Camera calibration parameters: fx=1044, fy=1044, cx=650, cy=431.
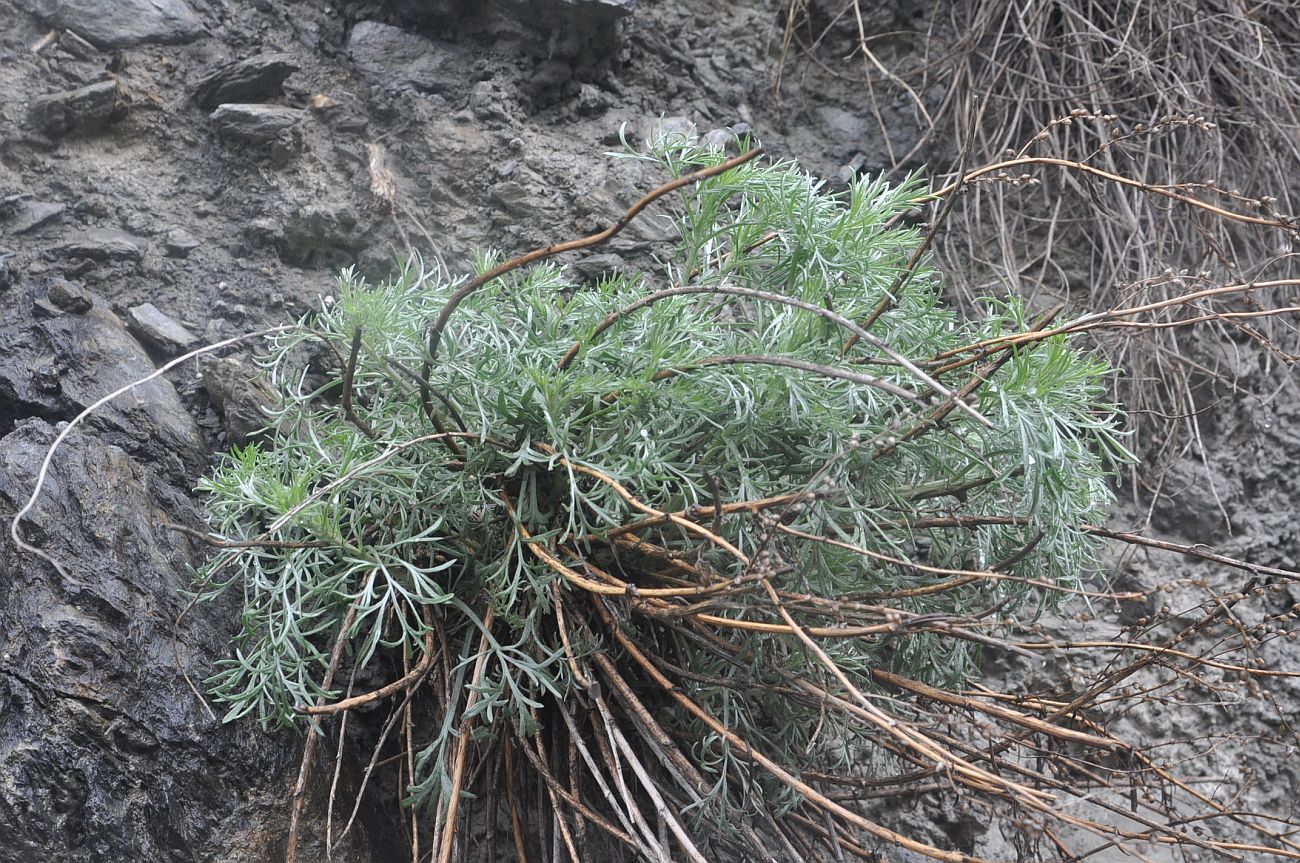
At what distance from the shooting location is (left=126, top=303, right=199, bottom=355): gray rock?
1.47m

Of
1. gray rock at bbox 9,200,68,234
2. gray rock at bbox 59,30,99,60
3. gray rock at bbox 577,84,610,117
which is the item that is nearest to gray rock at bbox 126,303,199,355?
gray rock at bbox 9,200,68,234

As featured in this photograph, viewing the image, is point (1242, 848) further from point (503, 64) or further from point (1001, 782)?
point (503, 64)

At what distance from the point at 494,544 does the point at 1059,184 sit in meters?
1.30

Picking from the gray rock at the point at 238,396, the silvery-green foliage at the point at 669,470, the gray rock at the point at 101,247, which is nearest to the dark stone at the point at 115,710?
the silvery-green foliage at the point at 669,470

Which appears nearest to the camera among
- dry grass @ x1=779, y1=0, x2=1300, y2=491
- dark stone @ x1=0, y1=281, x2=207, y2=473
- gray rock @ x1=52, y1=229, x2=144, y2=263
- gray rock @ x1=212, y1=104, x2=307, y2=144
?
dark stone @ x1=0, y1=281, x2=207, y2=473

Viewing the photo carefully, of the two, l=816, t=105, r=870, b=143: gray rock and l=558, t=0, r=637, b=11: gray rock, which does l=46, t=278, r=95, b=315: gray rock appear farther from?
l=816, t=105, r=870, b=143: gray rock

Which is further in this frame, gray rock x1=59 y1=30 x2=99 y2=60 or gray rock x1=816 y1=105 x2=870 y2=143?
gray rock x1=816 y1=105 x2=870 y2=143

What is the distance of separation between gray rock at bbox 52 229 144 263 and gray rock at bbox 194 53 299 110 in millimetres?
294

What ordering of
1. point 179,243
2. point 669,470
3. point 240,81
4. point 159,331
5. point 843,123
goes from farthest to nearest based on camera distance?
point 843,123
point 240,81
point 179,243
point 159,331
point 669,470

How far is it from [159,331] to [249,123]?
0.40 m

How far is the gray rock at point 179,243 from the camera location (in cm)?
158

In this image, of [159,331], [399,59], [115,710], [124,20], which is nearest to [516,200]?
[399,59]

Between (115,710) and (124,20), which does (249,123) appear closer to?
(124,20)

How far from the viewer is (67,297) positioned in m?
1.39
